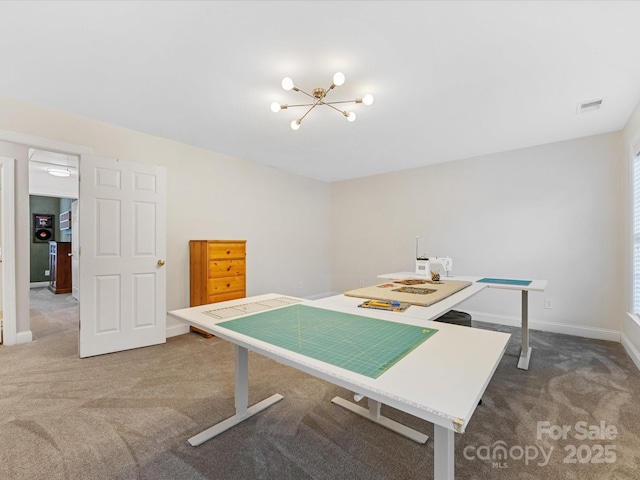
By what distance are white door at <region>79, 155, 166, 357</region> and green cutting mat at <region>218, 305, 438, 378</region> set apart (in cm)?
224

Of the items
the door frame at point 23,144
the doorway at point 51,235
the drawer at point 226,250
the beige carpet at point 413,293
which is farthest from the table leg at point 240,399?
the doorway at point 51,235

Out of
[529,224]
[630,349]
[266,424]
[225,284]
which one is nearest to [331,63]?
[266,424]

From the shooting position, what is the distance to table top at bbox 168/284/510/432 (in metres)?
0.72

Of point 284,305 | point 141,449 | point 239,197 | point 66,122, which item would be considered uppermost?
point 66,122

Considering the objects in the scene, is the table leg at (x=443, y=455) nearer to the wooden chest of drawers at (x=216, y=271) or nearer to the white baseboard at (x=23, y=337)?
the wooden chest of drawers at (x=216, y=271)

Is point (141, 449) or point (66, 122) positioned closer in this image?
point (141, 449)

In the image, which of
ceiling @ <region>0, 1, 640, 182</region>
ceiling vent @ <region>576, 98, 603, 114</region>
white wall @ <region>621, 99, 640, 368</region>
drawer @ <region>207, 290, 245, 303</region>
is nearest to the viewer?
ceiling @ <region>0, 1, 640, 182</region>

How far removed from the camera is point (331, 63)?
2045 millimetres

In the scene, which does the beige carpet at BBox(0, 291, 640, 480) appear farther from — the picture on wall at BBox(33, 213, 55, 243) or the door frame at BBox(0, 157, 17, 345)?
the picture on wall at BBox(33, 213, 55, 243)

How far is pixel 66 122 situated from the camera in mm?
2883

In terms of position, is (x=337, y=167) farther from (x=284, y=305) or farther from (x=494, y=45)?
(x=284, y=305)

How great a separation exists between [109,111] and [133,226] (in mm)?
1138

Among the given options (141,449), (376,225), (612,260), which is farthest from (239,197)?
(612,260)

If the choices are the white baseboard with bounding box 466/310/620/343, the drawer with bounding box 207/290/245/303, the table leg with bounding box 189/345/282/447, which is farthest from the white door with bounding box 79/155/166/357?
the white baseboard with bounding box 466/310/620/343
